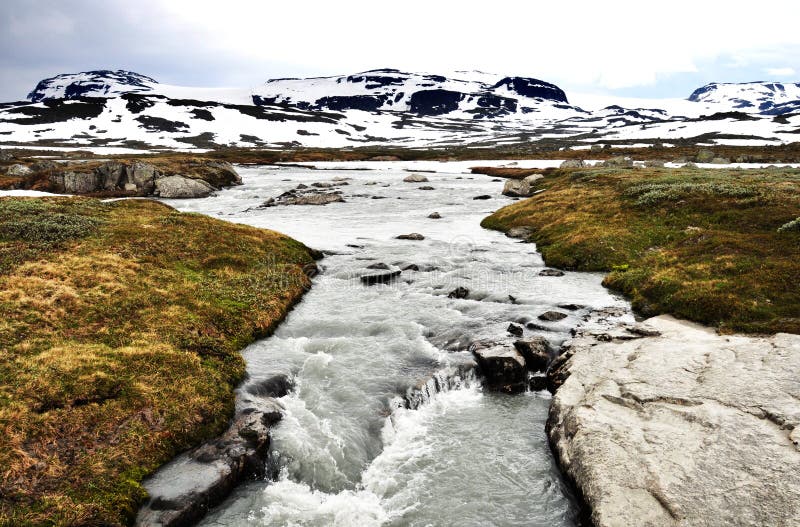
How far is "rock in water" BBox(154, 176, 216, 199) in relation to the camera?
2783 inches

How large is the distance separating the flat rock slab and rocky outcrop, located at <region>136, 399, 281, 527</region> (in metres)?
8.70

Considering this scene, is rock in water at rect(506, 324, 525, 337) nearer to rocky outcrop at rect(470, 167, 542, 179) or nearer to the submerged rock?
the submerged rock

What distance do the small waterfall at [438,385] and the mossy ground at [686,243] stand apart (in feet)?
33.4

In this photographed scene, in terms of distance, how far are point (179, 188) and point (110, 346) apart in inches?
2440

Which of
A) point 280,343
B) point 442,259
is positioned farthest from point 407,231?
point 280,343

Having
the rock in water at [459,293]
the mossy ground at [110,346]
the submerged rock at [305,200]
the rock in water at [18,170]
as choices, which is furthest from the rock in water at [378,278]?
the rock in water at [18,170]

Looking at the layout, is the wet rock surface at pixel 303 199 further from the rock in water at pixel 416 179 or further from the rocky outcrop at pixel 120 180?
the rock in water at pixel 416 179

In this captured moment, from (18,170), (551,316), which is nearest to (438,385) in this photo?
(551,316)

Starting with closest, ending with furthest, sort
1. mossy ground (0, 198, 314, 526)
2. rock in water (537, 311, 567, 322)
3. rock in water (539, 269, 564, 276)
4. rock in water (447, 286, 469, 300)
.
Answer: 1. mossy ground (0, 198, 314, 526)
2. rock in water (537, 311, 567, 322)
3. rock in water (447, 286, 469, 300)
4. rock in water (539, 269, 564, 276)

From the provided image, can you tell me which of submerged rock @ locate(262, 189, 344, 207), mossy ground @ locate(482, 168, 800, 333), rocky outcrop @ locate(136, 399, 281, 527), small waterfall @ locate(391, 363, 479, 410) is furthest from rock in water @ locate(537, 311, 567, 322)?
submerged rock @ locate(262, 189, 344, 207)

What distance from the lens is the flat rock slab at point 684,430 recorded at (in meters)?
10.1

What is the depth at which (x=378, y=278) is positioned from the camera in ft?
98.0

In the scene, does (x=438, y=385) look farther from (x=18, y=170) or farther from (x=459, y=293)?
(x=18, y=170)

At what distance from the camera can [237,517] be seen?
38.0 feet
